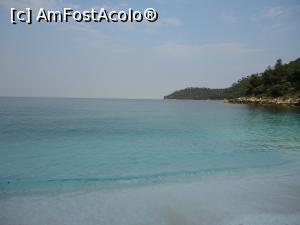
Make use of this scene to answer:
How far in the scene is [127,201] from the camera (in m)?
9.73

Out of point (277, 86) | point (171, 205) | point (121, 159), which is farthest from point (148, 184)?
point (277, 86)

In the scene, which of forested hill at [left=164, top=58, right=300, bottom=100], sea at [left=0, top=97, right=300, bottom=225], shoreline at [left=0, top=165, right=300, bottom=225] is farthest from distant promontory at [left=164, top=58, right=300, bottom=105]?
shoreline at [left=0, top=165, right=300, bottom=225]

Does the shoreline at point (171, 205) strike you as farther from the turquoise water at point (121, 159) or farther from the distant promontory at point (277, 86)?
the distant promontory at point (277, 86)

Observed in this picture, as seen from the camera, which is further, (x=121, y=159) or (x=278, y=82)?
(x=278, y=82)

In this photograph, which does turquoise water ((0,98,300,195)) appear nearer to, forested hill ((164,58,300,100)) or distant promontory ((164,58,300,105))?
distant promontory ((164,58,300,105))

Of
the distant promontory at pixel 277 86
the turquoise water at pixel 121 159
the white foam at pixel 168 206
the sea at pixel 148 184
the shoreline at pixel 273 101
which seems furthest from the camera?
the distant promontory at pixel 277 86

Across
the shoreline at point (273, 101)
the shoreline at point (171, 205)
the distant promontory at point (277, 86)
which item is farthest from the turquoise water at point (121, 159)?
the distant promontory at point (277, 86)

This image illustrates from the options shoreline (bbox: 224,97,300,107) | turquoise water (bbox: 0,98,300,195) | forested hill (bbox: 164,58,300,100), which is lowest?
turquoise water (bbox: 0,98,300,195)

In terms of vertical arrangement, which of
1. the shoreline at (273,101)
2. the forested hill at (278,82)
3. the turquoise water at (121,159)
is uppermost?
the forested hill at (278,82)

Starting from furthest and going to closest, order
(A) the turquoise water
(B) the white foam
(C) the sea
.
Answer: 1. (A) the turquoise water
2. (C) the sea
3. (B) the white foam

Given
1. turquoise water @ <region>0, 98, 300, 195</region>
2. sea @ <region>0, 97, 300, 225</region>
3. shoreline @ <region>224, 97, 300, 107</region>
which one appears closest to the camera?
sea @ <region>0, 97, 300, 225</region>

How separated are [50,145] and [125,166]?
8.57m

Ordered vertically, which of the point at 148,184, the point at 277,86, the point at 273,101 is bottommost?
the point at 148,184

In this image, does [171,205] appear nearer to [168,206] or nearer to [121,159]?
Answer: [168,206]
